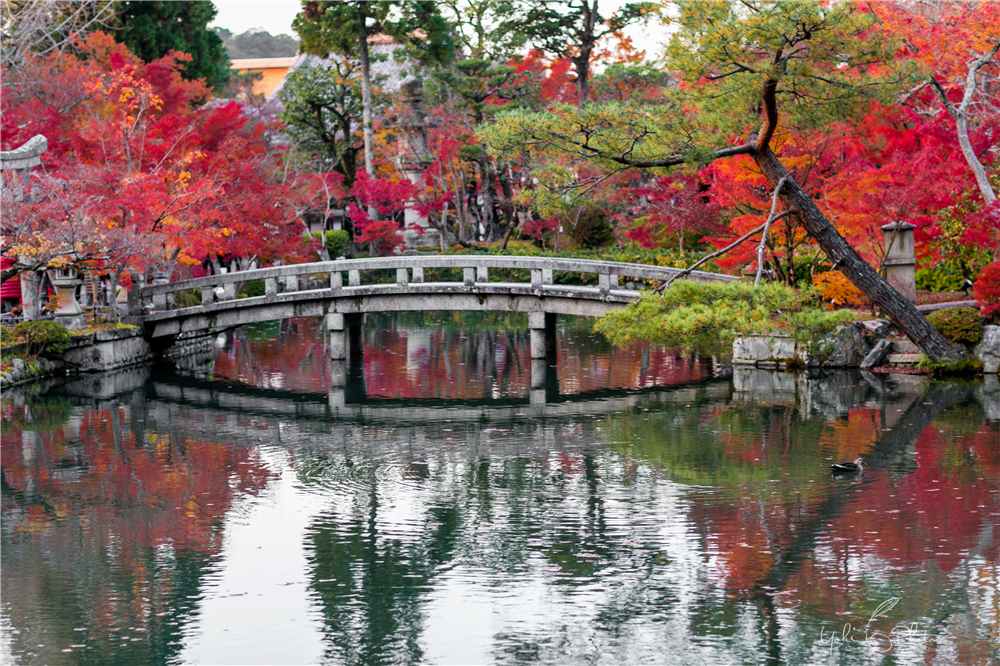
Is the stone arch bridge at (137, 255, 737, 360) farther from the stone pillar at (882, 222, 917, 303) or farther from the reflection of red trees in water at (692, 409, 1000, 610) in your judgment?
the reflection of red trees in water at (692, 409, 1000, 610)

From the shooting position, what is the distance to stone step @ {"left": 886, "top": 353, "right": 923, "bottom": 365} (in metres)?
16.7

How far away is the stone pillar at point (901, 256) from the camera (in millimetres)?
16953

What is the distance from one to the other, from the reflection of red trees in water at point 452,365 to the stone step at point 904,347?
298cm

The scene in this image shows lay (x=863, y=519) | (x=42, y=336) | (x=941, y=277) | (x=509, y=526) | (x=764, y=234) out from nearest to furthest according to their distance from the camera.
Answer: (x=863, y=519)
(x=509, y=526)
(x=764, y=234)
(x=42, y=336)
(x=941, y=277)

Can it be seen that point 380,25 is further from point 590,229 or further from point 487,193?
point 590,229

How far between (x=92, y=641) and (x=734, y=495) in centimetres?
566

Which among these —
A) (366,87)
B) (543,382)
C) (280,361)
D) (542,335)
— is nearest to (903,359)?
(543,382)

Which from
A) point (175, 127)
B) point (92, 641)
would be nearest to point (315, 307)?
point (175, 127)

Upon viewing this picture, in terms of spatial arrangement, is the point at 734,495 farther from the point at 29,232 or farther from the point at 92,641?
the point at 29,232

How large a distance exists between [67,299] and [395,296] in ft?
18.5

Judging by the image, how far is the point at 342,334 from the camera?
20391 millimetres

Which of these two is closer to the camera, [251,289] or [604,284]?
[604,284]

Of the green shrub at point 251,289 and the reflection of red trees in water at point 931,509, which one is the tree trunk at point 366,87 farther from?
the reflection of red trees in water at point 931,509

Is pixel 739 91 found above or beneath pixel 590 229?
above
